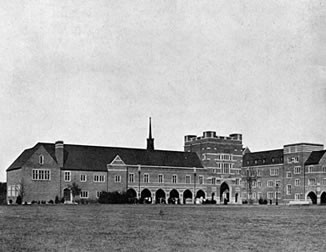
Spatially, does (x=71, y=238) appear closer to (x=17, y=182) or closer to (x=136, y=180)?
(x=17, y=182)

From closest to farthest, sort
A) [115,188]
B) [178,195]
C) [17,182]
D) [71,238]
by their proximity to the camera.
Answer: [71,238] → [17,182] → [115,188] → [178,195]

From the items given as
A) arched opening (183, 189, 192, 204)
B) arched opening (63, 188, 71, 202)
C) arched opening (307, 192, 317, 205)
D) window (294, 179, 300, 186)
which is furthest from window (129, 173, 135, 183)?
arched opening (307, 192, 317, 205)

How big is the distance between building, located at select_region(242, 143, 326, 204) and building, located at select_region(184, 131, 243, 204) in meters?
2.44

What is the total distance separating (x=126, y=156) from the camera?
8731cm

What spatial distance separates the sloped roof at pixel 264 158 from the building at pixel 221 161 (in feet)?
25.5

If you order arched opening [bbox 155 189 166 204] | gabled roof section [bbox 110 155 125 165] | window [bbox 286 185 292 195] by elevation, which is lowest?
arched opening [bbox 155 189 166 204]

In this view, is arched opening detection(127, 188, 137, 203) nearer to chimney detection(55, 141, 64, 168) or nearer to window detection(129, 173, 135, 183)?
window detection(129, 173, 135, 183)

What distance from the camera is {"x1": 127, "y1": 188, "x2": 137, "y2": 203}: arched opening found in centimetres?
8006

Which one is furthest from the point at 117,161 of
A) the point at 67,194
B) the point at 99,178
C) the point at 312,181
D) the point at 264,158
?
the point at 264,158

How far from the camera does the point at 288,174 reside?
320 ft

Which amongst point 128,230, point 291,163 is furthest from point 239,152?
point 128,230

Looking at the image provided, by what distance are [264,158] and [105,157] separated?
30.4m

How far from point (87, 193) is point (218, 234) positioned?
2351 inches

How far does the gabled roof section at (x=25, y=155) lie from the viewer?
7950 centimetres
